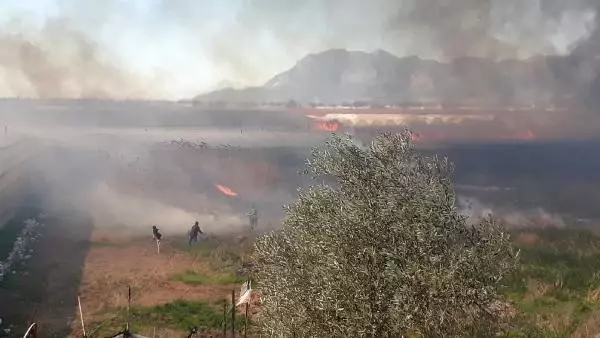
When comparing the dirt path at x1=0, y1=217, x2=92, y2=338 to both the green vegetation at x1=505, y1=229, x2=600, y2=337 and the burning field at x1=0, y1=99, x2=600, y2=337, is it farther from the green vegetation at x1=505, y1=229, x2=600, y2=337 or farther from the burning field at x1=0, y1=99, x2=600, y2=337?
the green vegetation at x1=505, y1=229, x2=600, y2=337

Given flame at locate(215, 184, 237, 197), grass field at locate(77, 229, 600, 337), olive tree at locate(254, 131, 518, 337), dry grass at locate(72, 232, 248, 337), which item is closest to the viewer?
olive tree at locate(254, 131, 518, 337)


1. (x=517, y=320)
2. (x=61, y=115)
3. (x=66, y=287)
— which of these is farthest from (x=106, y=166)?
(x=517, y=320)

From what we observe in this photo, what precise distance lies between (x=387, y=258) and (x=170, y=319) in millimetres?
18161

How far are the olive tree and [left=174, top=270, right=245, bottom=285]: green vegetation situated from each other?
63.5 ft

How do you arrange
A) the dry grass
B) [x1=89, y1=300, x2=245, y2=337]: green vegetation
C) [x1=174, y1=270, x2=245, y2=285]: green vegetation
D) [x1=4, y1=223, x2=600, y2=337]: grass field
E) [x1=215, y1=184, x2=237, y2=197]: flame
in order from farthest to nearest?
[x1=215, y1=184, x2=237, y2=197]: flame → [x1=174, y1=270, x2=245, y2=285]: green vegetation → the dry grass → [x1=4, y1=223, x2=600, y2=337]: grass field → [x1=89, y1=300, x2=245, y2=337]: green vegetation

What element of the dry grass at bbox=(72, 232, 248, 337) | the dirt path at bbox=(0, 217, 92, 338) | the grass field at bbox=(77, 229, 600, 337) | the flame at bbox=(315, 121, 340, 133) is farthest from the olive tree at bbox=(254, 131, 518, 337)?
the flame at bbox=(315, 121, 340, 133)

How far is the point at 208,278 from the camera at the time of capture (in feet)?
147

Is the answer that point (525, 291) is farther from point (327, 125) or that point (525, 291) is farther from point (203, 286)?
point (327, 125)

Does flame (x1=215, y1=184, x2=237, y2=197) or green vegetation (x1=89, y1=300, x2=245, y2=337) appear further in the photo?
flame (x1=215, y1=184, x2=237, y2=197)

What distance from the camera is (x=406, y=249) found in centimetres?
2100

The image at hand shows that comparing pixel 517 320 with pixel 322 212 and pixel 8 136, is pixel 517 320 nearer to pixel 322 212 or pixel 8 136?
pixel 322 212

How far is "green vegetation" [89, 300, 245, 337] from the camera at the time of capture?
32.4 m

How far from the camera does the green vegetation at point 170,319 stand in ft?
106

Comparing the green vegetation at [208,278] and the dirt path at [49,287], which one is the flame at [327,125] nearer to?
the dirt path at [49,287]
